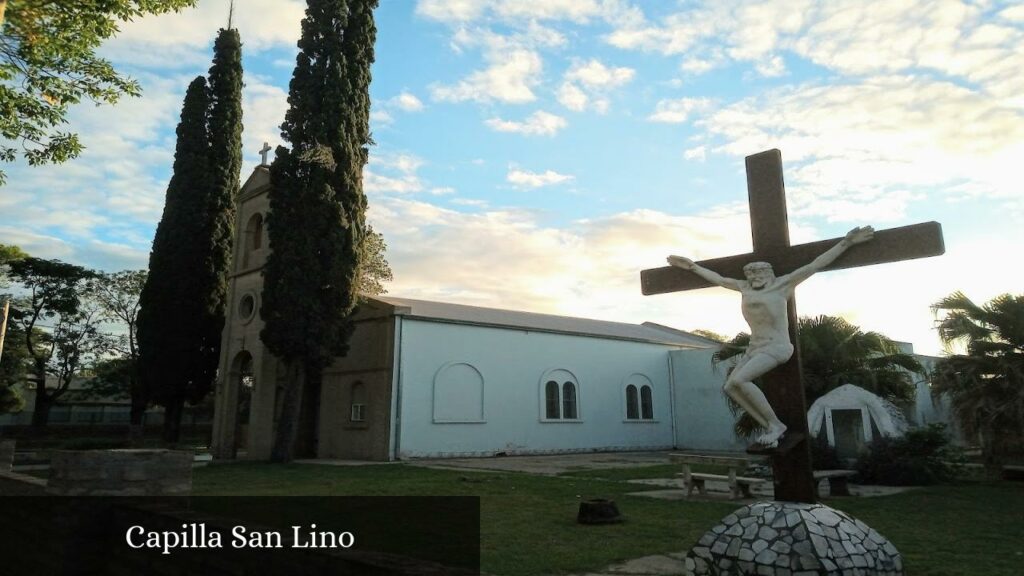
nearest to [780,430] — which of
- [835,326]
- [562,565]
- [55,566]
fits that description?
[562,565]

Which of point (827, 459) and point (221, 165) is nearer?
point (827, 459)

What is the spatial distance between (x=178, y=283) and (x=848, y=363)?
22987mm

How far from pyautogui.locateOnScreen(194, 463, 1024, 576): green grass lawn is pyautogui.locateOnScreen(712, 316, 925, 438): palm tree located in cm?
286

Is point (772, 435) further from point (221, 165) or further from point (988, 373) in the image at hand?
point (221, 165)

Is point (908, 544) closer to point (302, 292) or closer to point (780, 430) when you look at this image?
point (780, 430)

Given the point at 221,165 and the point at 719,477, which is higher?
the point at 221,165

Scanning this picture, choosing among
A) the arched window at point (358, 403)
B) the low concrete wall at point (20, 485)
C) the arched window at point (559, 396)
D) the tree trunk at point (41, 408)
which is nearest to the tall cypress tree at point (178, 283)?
the arched window at point (358, 403)

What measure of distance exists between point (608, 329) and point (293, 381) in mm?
14977

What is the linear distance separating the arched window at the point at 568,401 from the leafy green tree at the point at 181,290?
14115 millimetres

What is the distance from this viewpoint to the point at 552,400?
81.9 ft

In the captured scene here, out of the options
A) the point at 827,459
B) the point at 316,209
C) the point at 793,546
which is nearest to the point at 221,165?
the point at 316,209

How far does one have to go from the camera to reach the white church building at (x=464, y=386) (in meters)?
21.5

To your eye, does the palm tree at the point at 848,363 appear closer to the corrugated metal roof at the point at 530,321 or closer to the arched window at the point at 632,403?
the corrugated metal roof at the point at 530,321

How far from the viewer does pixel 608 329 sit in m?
29.8
